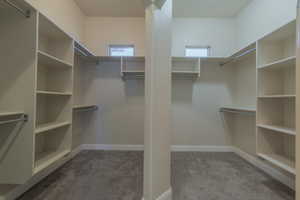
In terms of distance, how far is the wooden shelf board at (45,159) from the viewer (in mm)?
1664

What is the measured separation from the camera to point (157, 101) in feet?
5.19

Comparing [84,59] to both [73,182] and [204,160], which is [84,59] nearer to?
[73,182]

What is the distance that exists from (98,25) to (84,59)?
2.75ft

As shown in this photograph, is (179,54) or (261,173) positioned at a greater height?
(179,54)

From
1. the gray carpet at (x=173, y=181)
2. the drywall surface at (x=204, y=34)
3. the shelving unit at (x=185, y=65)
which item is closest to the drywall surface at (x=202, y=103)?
the shelving unit at (x=185, y=65)

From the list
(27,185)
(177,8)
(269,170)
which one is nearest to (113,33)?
(177,8)

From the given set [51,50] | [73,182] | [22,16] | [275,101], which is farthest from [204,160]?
[22,16]

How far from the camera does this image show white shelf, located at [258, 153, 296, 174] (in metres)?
1.75

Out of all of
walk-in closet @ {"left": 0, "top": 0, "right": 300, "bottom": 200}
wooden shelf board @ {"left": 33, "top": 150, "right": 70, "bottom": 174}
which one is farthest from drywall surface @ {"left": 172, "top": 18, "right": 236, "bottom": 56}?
wooden shelf board @ {"left": 33, "top": 150, "right": 70, "bottom": 174}

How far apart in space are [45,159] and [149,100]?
1.46 m

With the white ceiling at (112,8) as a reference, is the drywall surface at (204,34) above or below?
below

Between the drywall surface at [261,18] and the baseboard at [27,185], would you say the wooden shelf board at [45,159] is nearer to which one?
the baseboard at [27,185]

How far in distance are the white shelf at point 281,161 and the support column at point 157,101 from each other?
53.1 inches

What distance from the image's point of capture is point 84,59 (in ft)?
11.1
